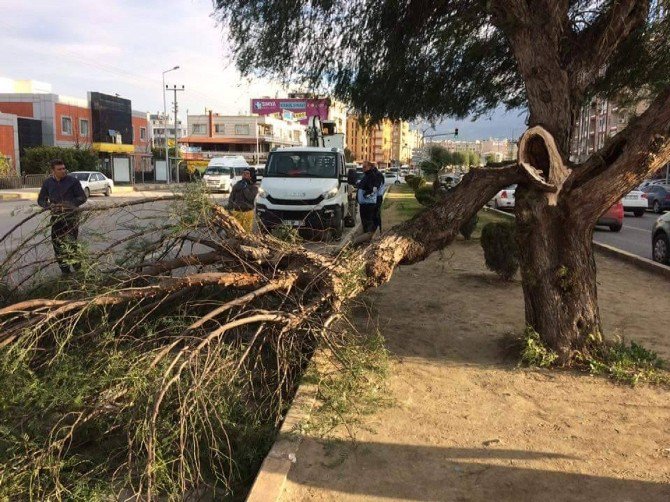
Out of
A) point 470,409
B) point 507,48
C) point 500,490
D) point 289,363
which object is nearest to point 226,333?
point 289,363

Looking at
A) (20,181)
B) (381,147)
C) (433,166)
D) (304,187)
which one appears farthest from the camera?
(381,147)

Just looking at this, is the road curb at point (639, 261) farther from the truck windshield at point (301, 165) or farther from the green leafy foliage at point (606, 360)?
the truck windshield at point (301, 165)

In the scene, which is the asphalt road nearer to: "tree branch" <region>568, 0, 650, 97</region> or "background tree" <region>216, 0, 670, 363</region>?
"background tree" <region>216, 0, 670, 363</region>

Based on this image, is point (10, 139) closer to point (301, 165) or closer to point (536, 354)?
point (301, 165)

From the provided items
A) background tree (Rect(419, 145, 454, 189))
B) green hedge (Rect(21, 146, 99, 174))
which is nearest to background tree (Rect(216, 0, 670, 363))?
background tree (Rect(419, 145, 454, 189))

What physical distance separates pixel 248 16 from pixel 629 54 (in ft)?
16.2

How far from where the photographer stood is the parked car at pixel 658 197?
1076 inches

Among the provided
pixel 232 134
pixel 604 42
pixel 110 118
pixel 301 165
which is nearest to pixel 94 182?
pixel 301 165

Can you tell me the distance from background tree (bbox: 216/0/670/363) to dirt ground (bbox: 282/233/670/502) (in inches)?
28.1

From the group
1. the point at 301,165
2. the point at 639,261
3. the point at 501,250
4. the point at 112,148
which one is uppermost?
the point at 112,148

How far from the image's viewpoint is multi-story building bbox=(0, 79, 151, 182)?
43906 millimetres

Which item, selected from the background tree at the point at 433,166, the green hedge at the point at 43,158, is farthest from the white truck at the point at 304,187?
the green hedge at the point at 43,158

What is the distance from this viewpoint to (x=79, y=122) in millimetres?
48406

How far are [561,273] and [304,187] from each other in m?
8.48
